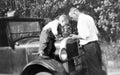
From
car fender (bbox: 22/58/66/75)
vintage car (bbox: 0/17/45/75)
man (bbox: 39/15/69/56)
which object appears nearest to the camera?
car fender (bbox: 22/58/66/75)

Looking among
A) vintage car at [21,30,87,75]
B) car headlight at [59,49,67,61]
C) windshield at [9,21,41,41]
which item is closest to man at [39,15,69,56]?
vintage car at [21,30,87,75]

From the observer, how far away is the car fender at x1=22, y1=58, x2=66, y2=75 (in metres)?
5.68

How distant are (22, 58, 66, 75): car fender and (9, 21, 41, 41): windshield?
102 centimetres

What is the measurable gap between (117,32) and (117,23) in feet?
1.79

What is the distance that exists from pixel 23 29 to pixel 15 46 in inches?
25.9

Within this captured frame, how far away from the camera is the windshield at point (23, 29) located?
6715 millimetres

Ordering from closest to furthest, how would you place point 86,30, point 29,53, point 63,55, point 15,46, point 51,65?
point 51,65 → point 63,55 → point 86,30 → point 29,53 → point 15,46

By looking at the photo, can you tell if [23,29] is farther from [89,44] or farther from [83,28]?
[89,44]

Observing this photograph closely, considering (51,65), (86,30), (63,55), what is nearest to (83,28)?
(86,30)

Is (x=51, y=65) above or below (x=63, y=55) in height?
below

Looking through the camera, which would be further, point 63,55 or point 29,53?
point 29,53

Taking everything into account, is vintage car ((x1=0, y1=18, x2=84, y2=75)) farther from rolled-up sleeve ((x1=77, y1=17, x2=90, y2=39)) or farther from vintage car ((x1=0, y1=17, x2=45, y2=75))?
rolled-up sleeve ((x1=77, y1=17, x2=90, y2=39))

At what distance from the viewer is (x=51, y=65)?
5723mm

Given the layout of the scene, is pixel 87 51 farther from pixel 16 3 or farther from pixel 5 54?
pixel 16 3
